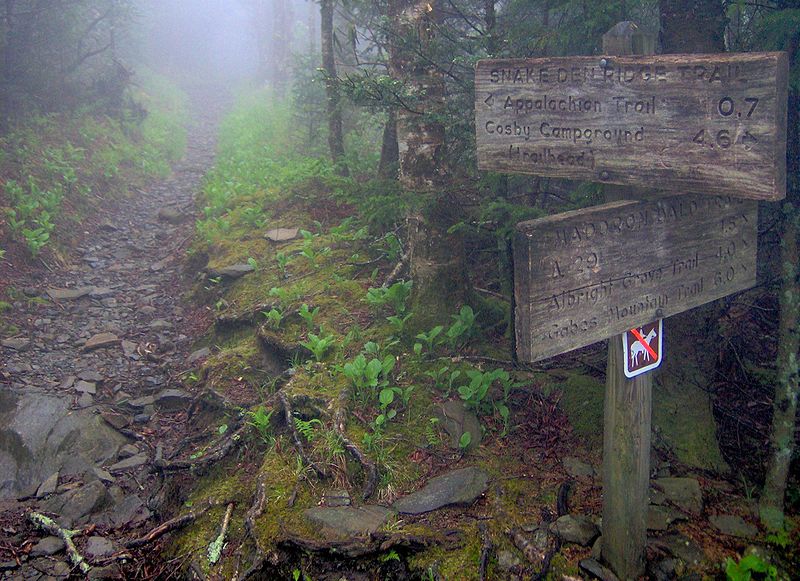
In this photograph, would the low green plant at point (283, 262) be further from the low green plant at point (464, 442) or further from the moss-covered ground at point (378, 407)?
the low green plant at point (464, 442)

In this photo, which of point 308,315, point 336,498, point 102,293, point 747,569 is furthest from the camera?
point 102,293

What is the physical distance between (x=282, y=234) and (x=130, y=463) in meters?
5.06

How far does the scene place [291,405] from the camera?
571 cm

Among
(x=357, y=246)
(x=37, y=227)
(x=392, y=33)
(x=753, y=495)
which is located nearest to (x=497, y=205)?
(x=392, y=33)

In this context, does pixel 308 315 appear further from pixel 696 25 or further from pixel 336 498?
pixel 696 25

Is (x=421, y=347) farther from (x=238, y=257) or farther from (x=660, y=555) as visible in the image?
(x=238, y=257)

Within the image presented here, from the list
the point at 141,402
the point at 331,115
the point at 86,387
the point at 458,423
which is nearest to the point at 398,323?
the point at 458,423

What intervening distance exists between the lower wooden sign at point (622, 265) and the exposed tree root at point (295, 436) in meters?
2.55

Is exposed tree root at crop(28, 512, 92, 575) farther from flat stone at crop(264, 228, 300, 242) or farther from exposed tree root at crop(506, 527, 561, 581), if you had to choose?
flat stone at crop(264, 228, 300, 242)

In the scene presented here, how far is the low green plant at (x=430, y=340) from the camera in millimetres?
6094

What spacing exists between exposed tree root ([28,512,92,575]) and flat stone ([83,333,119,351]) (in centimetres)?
354

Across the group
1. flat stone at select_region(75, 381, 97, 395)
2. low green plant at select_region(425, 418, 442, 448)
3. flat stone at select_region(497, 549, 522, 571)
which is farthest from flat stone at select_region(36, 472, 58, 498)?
flat stone at select_region(497, 549, 522, 571)

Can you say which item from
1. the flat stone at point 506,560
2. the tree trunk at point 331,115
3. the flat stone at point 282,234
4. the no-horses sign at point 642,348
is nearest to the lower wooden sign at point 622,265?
the no-horses sign at point 642,348

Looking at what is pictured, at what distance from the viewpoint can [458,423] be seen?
17.6 feet
